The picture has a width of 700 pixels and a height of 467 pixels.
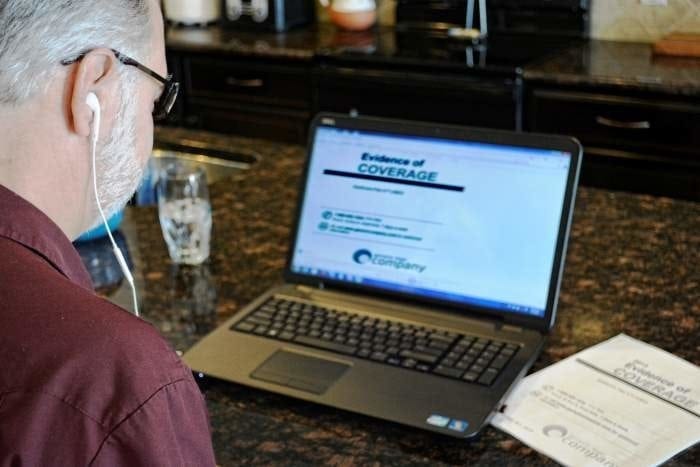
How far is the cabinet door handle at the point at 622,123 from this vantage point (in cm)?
281

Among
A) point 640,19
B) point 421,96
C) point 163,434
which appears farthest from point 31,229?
point 640,19

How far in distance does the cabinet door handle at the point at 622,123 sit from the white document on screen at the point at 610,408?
164 cm

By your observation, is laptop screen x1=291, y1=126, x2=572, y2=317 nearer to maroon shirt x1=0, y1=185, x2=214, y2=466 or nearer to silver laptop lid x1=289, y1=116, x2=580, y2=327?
silver laptop lid x1=289, y1=116, x2=580, y2=327

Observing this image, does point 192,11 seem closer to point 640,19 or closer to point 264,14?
point 264,14

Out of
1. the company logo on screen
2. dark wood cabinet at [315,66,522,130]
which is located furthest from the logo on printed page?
dark wood cabinet at [315,66,522,130]

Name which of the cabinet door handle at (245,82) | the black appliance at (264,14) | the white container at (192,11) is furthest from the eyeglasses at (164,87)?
the white container at (192,11)

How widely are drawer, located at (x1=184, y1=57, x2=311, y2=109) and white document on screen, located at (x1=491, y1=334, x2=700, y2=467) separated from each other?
7.42 feet

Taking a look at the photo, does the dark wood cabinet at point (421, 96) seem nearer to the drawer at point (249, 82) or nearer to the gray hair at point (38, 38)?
the drawer at point (249, 82)

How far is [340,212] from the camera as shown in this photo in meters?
1.43

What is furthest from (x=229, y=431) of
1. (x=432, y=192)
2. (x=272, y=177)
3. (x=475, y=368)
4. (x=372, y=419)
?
(x=272, y=177)

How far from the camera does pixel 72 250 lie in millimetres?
917

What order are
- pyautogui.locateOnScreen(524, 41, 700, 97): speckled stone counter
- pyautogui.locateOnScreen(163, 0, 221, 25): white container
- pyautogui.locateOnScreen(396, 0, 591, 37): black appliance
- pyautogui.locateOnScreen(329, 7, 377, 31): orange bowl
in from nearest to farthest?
pyautogui.locateOnScreen(524, 41, 700, 97): speckled stone counter, pyautogui.locateOnScreen(396, 0, 591, 37): black appliance, pyautogui.locateOnScreen(329, 7, 377, 31): orange bowl, pyautogui.locateOnScreen(163, 0, 221, 25): white container

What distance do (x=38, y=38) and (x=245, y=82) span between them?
2.73 meters

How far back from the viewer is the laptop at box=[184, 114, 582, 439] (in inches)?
48.5
